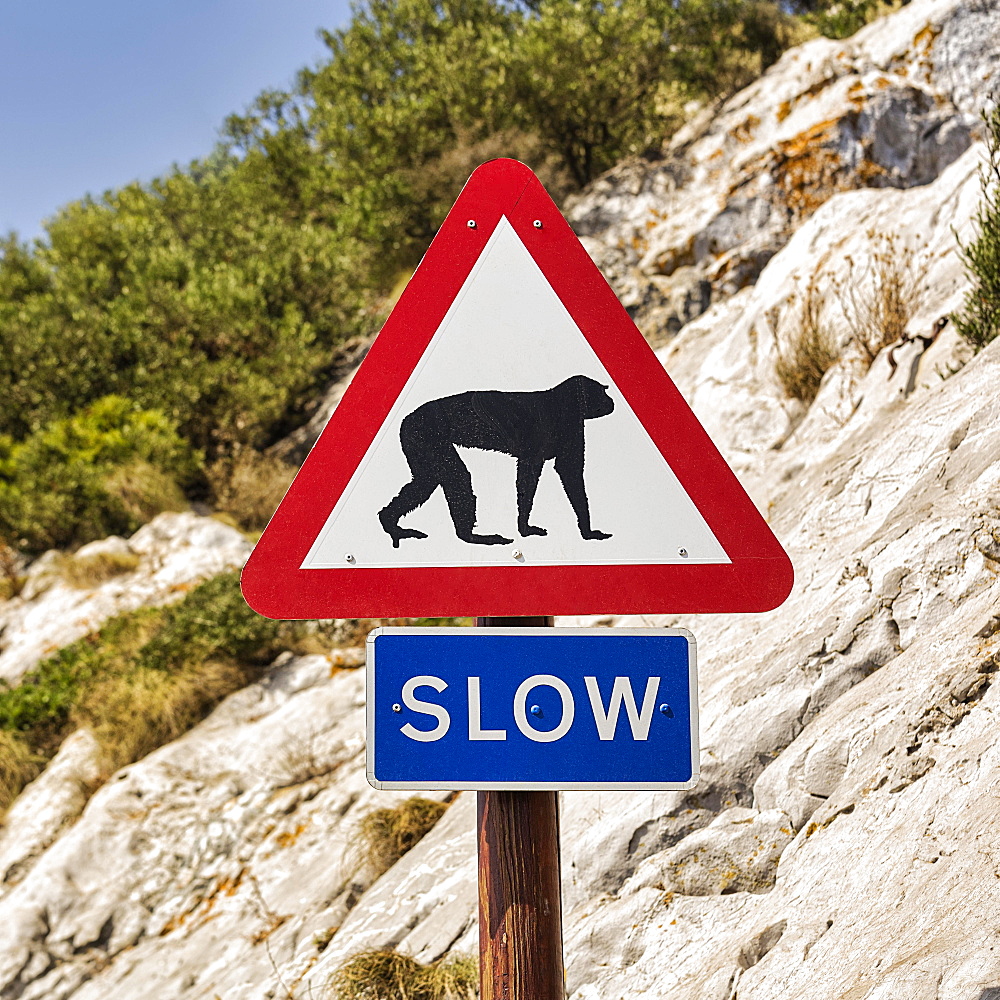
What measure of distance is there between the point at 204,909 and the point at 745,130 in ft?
29.4

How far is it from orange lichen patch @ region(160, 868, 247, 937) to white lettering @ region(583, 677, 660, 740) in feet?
11.4

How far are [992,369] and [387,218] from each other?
31.9 feet

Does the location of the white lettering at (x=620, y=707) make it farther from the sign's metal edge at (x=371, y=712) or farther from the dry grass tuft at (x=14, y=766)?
the dry grass tuft at (x=14, y=766)

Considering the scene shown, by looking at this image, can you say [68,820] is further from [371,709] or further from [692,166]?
[692,166]

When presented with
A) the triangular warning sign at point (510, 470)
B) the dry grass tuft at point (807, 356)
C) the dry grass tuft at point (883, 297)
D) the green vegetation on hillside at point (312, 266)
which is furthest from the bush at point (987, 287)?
the green vegetation on hillside at point (312, 266)

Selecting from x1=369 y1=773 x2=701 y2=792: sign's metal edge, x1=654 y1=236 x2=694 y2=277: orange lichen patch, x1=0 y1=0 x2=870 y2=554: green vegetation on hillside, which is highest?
x1=0 y1=0 x2=870 y2=554: green vegetation on hillside

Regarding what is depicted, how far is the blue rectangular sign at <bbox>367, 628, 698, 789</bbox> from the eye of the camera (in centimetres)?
123

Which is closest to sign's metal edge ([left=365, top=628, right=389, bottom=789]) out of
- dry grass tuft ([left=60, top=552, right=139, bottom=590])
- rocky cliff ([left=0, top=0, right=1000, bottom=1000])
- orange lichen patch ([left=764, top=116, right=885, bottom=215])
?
rocky cliff ([left=0, top=0, right=1000, bottom=1000])

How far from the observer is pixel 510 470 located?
1.28 meters

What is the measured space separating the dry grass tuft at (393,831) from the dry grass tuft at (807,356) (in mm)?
3080

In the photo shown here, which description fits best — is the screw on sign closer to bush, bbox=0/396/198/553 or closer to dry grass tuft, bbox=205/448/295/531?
dry grass tuft, bbox=205/448/295/531

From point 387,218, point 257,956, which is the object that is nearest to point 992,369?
point 257,956

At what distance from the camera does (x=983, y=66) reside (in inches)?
281

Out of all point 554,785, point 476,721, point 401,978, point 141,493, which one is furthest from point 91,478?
point 554,785
